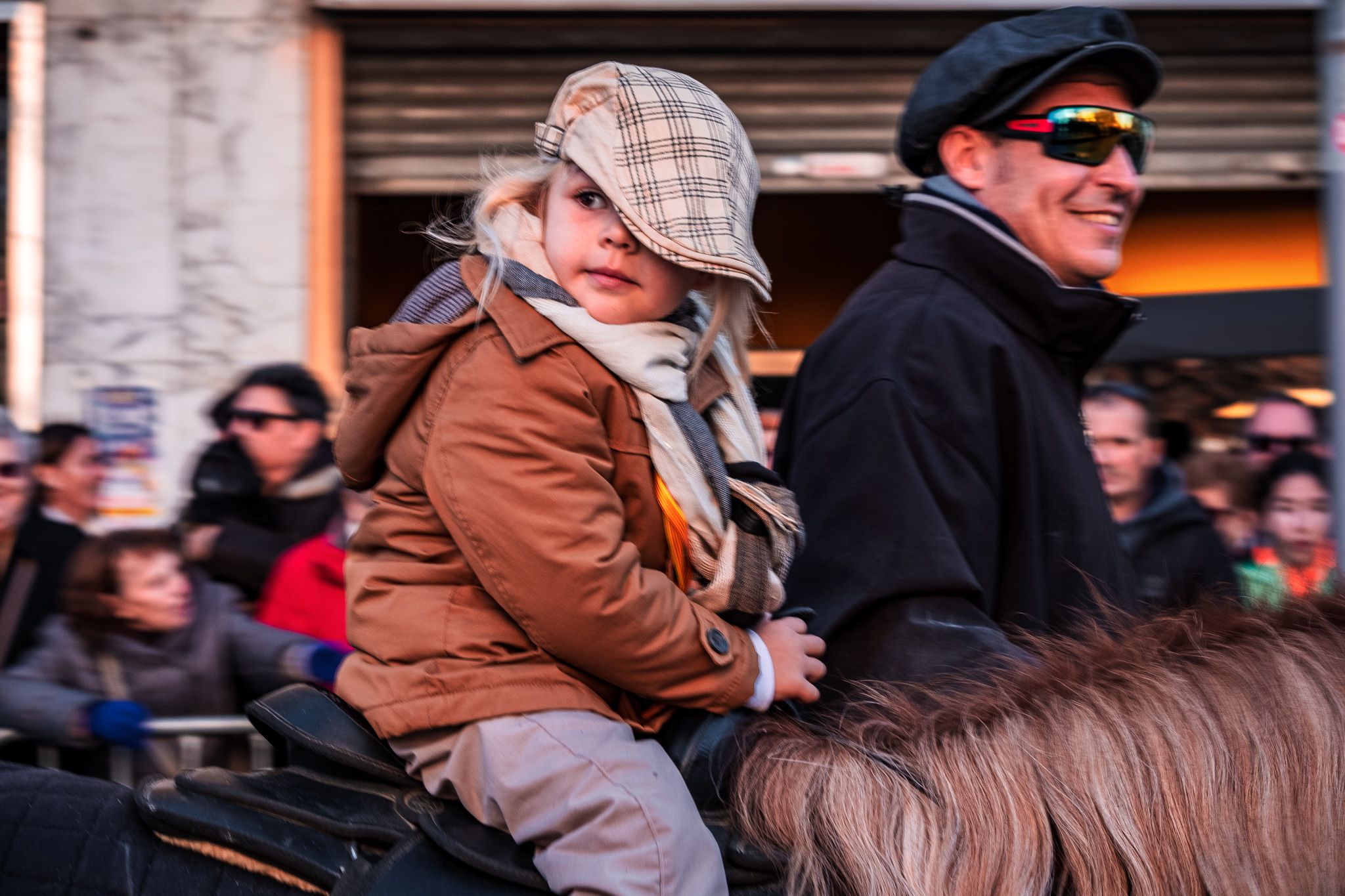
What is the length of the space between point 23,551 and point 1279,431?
434 cm

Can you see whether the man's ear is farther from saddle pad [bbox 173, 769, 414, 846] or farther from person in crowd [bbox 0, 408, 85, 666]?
person in crowd [bbox 0, 408, 85, 666]

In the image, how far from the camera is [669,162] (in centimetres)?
191

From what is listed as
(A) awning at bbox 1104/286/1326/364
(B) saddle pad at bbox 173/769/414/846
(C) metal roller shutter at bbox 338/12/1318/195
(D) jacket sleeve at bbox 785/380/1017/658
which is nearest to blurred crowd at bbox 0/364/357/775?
(B) saddle pad at bbox 173/769/414/846

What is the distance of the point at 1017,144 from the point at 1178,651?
0.97 metres

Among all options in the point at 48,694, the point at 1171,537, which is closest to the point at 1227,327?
the point at 1171,537

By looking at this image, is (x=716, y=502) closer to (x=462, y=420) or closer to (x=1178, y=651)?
(x=462, y=420)

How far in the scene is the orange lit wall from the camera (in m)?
7.37

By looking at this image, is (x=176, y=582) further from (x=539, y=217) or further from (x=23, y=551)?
(x=539, y=217)

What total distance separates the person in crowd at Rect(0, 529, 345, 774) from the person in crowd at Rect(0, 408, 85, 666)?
238 millimetres

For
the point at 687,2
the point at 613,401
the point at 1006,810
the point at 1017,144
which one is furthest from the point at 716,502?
the point at 687,2

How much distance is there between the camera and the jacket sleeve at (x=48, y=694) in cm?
340

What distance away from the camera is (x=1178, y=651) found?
5.99ft

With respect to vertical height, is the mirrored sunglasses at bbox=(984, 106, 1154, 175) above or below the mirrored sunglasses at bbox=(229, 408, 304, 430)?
above

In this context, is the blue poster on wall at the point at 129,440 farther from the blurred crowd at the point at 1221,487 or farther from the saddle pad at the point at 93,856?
the saddle pad at the point at 93,856
